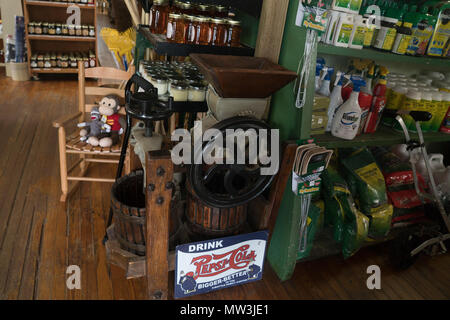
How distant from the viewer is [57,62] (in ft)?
16.6

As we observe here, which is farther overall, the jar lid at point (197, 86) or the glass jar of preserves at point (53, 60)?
the glass jar of preserves at point (53, 60)

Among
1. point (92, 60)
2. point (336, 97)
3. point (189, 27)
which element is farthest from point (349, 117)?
point (92, 60)

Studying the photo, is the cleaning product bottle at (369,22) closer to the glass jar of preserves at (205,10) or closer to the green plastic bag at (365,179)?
the green plastic bag at (365,179)

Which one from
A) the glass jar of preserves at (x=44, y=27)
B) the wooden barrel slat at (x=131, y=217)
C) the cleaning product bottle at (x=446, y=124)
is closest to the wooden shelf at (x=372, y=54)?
the cleaning product bottle at (x=446, y=124)

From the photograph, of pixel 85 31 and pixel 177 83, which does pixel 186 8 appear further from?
pixel 85 31

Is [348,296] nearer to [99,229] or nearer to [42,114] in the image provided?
[99,229]

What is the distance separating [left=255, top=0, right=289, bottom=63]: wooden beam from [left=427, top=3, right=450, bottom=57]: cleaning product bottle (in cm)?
91

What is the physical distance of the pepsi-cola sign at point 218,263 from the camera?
60.7 inches

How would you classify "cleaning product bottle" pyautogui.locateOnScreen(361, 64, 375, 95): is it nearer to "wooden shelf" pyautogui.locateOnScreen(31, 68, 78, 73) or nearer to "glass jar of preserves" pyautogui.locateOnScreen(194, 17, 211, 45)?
"glass jar of preserves" pyautogui.locateOnScreen(194, 17, 211, 45)

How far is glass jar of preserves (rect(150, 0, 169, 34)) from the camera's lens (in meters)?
2.04

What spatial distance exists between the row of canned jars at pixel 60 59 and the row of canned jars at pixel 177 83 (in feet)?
12.2

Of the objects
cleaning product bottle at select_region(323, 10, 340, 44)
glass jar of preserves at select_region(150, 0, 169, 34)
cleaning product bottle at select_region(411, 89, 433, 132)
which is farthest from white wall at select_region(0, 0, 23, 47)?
cleaning product bottle at select_region(411, 89, 433, 132)

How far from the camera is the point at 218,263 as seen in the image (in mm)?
1620
